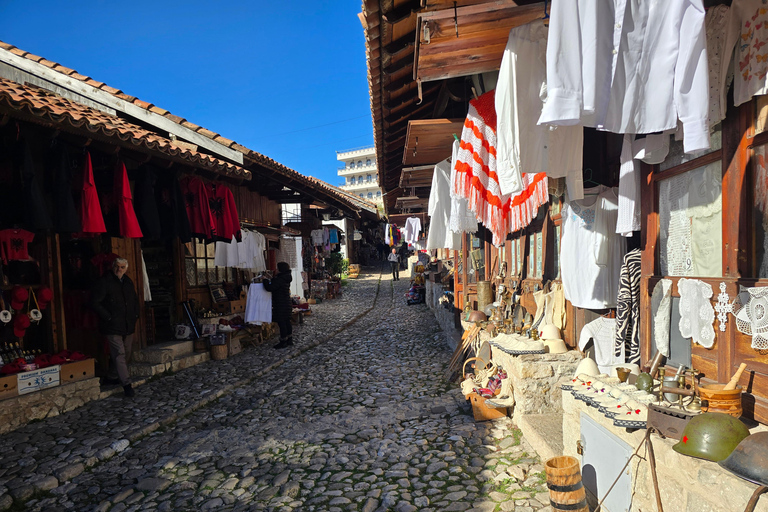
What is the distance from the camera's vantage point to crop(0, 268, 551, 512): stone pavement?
143 inches

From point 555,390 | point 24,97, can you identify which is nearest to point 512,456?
point 555,390

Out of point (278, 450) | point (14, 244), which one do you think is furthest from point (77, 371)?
point (278, 450)

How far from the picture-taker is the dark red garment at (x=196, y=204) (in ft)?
26.4

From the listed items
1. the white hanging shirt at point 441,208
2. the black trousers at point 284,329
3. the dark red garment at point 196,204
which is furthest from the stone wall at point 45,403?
the white hanging shirt at point 441,208

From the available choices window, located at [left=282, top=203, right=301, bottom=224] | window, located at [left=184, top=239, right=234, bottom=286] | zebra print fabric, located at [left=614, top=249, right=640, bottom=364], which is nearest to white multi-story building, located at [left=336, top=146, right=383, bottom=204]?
window, located at [left=282, top=203, right=301, bottom=224]

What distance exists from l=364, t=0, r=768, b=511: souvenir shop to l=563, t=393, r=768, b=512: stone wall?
10 millimetres

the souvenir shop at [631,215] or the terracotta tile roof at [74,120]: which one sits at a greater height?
the terracotta tile roof at [74,120]

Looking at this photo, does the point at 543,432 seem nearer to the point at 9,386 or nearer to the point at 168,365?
the point at 9,386

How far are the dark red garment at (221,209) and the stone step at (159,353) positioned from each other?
224 centimetres

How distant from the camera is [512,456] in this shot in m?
4.13

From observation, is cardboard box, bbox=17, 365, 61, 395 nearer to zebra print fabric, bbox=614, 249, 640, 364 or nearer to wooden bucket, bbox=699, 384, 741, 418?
zebra print fabric, bbox=614, 249, 640, 364

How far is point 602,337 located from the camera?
410cm

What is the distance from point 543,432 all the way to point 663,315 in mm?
1733

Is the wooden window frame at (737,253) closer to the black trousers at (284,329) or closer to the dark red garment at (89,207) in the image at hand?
the dark red garment at (89,207)
